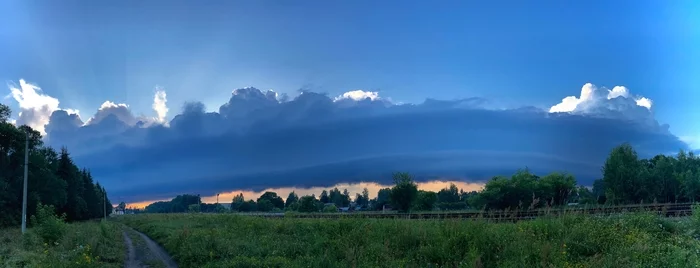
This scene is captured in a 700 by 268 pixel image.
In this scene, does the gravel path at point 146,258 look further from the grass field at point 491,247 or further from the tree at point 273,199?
the tree at point 273,199

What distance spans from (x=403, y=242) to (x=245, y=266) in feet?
17.0

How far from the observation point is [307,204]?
78.2 meters

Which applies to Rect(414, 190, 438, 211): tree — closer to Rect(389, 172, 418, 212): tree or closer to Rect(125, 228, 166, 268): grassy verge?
Rect(389, 172, 418, 212): tree

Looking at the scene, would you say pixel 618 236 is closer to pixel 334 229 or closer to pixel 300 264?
pixel 300 264

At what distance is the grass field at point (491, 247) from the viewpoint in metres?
11.2

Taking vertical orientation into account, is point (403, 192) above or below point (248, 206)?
above

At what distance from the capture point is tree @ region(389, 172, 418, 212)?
4756cm

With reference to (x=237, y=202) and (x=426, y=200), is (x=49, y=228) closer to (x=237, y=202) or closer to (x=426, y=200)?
(x=426, y=200)

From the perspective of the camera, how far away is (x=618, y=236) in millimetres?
12453

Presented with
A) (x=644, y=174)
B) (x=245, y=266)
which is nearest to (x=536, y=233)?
(x=245, y=266)

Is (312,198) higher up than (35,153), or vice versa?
(35,153)

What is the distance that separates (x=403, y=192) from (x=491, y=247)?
35.2 metres

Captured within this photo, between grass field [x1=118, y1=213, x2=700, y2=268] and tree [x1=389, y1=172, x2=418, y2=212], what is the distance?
30208 mm

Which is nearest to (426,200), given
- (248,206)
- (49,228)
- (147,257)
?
(147,257)
